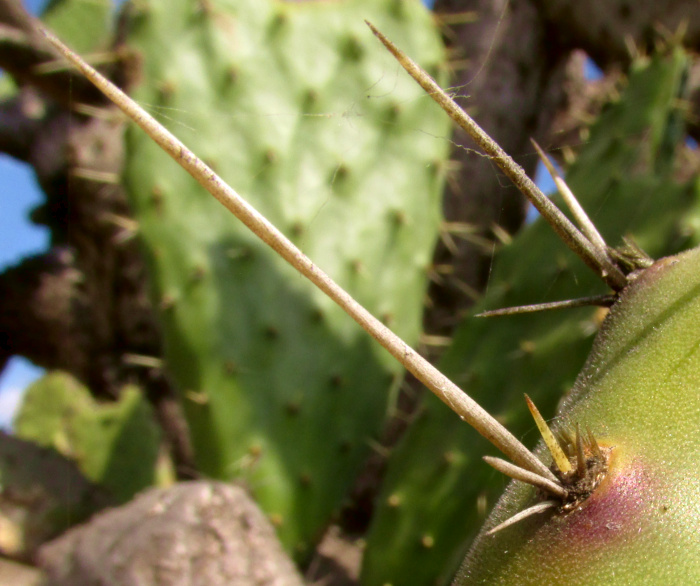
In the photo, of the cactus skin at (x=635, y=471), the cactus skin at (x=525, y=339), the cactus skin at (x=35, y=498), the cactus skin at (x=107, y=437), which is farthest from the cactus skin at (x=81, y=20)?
the cactus skin at (x=635, y=471)

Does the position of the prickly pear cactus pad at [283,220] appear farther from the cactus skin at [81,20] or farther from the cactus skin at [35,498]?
the cactus skin at [81,20]

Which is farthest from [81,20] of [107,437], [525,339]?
[525,339]

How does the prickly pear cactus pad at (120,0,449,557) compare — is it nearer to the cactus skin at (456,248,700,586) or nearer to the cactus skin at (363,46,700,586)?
the cactus skin at (363,46,700,586)

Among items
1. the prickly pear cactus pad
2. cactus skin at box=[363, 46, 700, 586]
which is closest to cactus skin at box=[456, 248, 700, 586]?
cactus skin at box=[363, 46, 700, 586]

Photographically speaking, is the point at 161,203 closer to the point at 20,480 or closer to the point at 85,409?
the point at 20,480

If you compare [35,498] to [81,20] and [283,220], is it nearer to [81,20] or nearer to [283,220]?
[283,220]

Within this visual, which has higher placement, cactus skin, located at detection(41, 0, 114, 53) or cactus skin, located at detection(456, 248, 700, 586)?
cactus skin, located at detection(41, 0, 114, 53)

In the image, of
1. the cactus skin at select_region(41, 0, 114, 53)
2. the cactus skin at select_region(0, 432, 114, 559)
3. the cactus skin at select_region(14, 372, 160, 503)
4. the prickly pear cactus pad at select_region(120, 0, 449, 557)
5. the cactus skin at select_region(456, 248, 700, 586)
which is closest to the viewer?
the cactus skin at select_region(456, 248, 700, 586)
